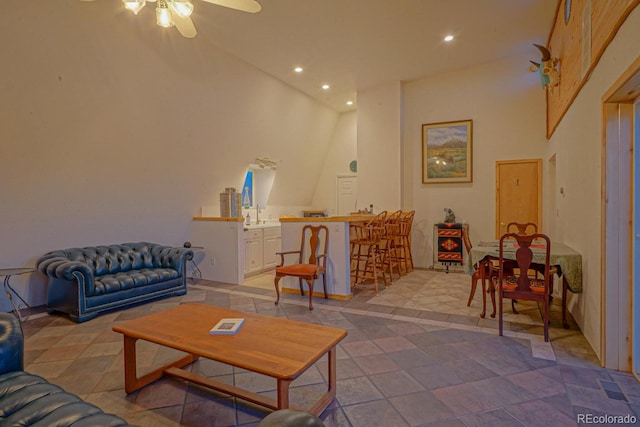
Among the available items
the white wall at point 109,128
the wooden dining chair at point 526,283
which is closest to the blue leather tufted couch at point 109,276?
the white wall at point 109,128

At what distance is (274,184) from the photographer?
24.7ft

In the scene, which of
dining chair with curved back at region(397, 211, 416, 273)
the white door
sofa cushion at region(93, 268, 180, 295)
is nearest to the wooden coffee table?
sofa cushion at region(93, 268, 180, 295)

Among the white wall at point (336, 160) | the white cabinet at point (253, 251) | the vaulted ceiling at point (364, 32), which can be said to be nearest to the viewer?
the vaulted ceiling at point (364, 32)

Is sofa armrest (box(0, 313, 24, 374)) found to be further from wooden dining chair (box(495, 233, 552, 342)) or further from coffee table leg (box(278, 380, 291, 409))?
wooden dining chair (box(495, 233, 552, 342))

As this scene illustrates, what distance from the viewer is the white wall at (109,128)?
3484 millimetres

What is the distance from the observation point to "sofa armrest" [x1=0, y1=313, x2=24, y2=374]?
170 centimetres

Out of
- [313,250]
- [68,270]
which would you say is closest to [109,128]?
[68,270]

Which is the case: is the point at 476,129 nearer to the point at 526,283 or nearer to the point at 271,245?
the point at 526,283

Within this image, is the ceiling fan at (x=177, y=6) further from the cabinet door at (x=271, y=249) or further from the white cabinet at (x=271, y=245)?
the cabinet door at (x=271, y=249)

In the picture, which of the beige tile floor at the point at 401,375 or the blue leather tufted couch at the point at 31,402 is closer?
the blue leather tufted couch at the point at 31,402

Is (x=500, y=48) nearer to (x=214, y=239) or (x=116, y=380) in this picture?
(x=214, y=239)

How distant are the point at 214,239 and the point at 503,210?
201 inches

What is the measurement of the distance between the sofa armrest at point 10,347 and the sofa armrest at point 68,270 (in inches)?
77.1

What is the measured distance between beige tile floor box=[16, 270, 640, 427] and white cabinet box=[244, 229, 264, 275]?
6.75 ft
